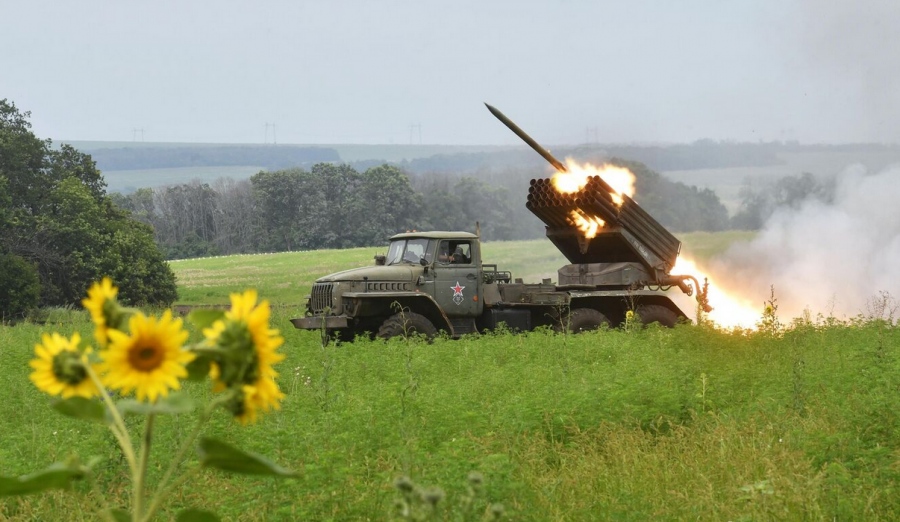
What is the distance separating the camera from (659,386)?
9.75m

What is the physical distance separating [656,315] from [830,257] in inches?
390

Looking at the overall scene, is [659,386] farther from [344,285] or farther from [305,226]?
[305,226]

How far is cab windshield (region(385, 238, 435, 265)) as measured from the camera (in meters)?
17.6

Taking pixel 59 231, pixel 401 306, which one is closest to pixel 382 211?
pixel 59 231

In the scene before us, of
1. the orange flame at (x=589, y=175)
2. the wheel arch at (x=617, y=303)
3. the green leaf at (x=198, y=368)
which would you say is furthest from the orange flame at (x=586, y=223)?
the green leaf at (x=198, y=368)

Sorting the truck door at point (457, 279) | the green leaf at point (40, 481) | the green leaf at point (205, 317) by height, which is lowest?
the truck door at point (457, 279)

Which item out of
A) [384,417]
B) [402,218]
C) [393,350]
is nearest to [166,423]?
[384,417]

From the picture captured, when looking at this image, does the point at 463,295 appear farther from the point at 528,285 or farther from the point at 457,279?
the point at 528,285

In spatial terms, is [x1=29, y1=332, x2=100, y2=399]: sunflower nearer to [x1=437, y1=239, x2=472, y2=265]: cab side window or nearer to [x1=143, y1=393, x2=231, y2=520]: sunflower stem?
[x1=143, y1=393, x2=231, y2=520]: sunflower stem

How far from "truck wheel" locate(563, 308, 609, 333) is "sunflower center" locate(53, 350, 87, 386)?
52.4 ft

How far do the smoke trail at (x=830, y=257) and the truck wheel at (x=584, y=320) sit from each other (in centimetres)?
698

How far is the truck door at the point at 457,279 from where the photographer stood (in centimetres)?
1741

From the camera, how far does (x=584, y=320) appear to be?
1819 centimetres

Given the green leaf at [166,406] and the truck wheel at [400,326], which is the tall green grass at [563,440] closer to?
the green leaf at [166,406]
